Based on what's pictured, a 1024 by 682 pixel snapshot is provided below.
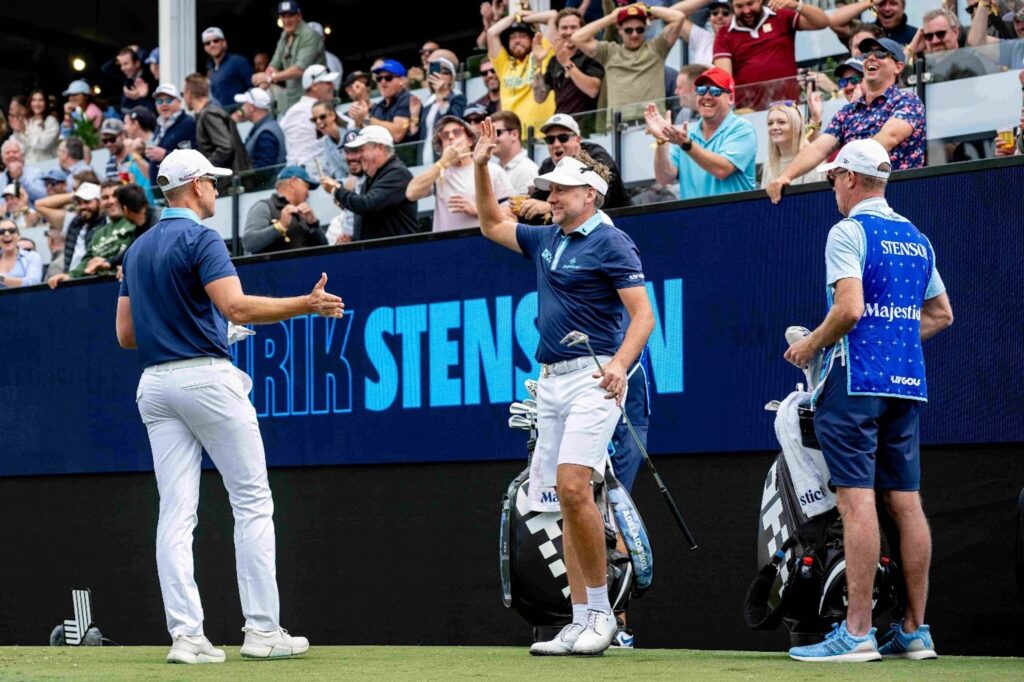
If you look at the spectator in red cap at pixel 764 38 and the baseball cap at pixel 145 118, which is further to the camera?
the baseball cap at pixel 145 118

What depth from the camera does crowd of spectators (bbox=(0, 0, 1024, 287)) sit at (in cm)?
814

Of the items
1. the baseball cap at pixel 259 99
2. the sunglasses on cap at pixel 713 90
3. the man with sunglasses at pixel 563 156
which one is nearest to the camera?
the man with sunglasses at pixel 563 156

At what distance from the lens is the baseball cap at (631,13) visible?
1070cm

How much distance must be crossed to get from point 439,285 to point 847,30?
3.38 meters

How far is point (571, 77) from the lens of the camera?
10867 millimetres

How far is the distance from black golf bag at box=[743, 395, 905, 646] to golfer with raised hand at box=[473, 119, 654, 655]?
612mm

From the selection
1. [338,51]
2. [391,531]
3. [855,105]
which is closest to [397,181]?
[391,531]

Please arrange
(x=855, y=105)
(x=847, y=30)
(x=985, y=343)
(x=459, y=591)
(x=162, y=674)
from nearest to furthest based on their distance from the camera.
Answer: (x=162, y=674) < (x=985, y=343) < (x=855, y=105) < (x=459, y=591) < (x=847, y=30)

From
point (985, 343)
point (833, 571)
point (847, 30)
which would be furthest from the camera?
point (847, 30)

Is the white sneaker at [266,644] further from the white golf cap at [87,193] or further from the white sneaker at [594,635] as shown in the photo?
the white golf cap at [87,193]

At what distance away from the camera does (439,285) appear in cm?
898

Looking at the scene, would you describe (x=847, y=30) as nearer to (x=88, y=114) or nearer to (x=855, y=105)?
(x=855, y=105)

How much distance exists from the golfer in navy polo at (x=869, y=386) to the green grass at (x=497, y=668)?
24 centimetres

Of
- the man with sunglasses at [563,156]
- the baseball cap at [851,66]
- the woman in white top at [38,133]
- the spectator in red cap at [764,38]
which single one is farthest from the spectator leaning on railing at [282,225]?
the woman in white top at [38,133]
